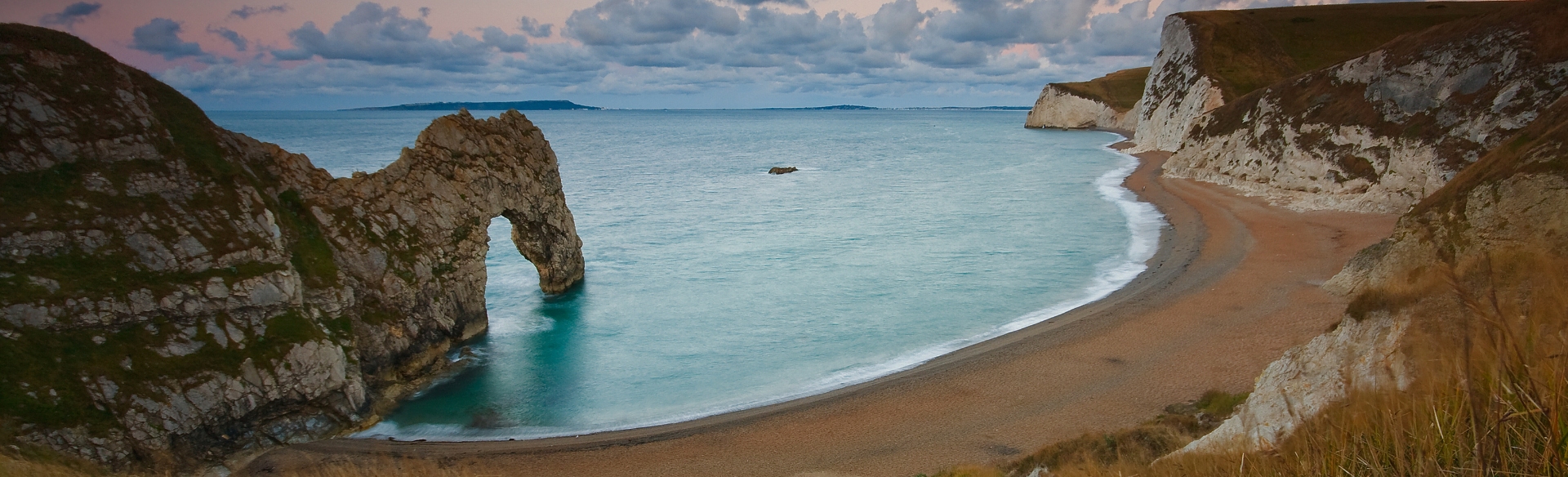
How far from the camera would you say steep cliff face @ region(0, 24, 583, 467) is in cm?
1303

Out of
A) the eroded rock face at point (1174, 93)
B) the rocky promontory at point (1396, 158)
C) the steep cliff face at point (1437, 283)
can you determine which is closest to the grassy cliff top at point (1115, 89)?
the rocky promontory at point (1396, 158)

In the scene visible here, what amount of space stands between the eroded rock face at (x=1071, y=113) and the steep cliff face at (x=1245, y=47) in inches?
1572

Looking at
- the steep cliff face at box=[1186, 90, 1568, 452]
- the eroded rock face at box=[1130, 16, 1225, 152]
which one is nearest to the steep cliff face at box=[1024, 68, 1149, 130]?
the eroded rock face at box=[1130, 16, 1225, 152]

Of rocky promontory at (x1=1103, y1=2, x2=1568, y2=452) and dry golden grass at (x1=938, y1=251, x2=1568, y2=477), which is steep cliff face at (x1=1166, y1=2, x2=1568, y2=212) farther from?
dry golden grass at (x1=938, y1=251, x2=1568, y2=477)

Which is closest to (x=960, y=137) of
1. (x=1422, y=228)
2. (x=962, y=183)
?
(x=962, y=183)

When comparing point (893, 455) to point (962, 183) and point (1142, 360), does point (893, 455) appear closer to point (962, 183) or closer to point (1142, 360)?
point (1142, 360)

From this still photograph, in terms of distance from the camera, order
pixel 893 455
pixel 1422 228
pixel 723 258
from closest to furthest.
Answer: pixel 1422 228 < pixel 893 455 < pixel 723 258

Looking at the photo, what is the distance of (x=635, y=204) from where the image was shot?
169 feet

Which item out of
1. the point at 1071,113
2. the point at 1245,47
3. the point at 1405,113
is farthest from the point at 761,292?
the point at 1071,113

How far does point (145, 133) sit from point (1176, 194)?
4693 centimetres

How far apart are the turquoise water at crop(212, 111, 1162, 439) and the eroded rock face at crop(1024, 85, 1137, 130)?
3279 inches

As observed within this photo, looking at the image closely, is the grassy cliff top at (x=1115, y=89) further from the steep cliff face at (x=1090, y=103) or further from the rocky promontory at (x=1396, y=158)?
the rocky promontory at (x=1396, y=158)

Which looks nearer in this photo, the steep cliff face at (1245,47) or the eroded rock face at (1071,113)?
the steep cliff face at (1245,47)

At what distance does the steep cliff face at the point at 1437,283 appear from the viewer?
563 centimetres
